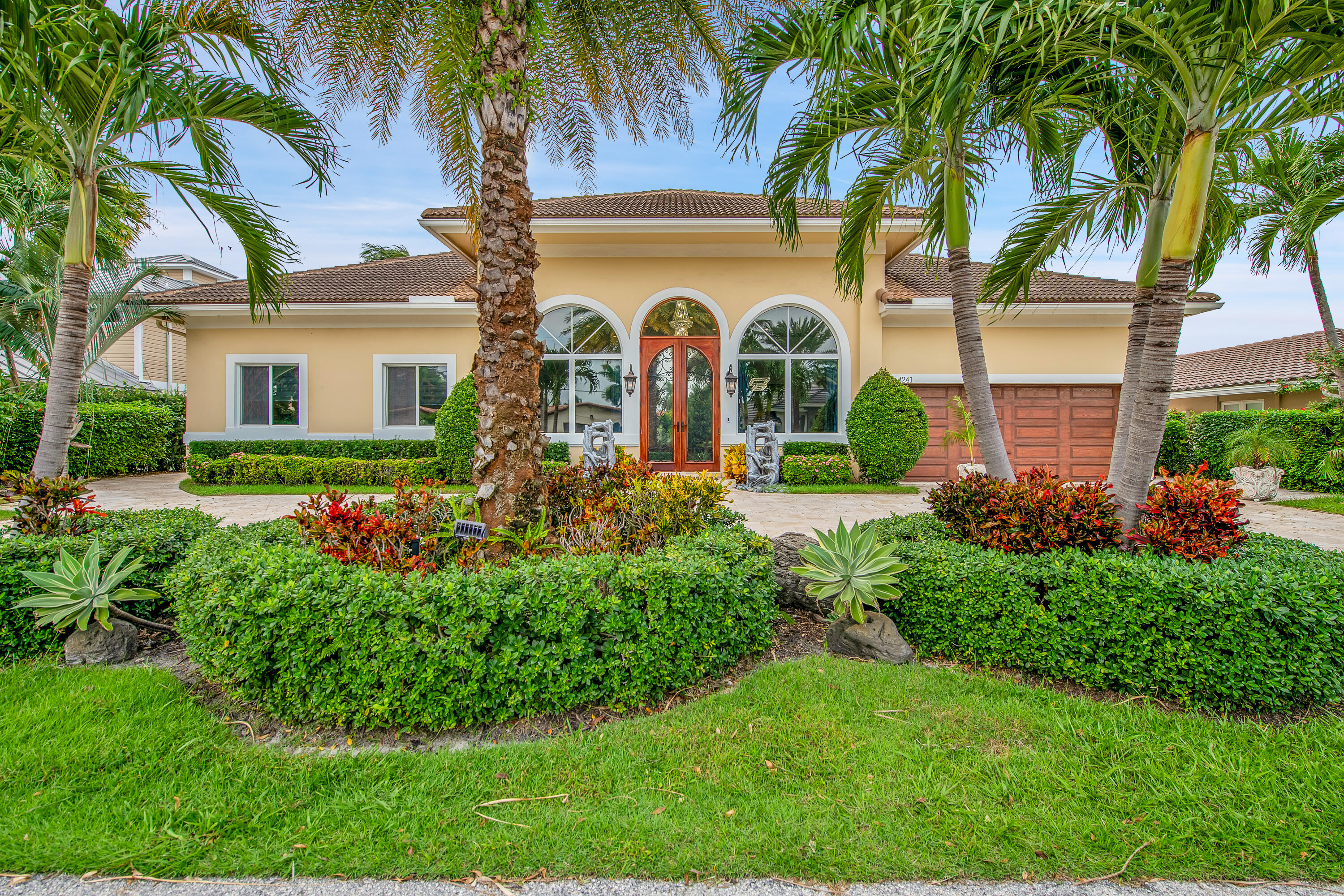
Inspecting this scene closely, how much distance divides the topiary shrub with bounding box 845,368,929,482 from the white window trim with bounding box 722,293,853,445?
0.90 meters

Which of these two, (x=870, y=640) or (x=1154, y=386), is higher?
(x=1154, y=386)

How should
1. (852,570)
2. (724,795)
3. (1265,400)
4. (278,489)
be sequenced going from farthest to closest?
(1265,400) < (278,489) < (852,570) < (724,795)

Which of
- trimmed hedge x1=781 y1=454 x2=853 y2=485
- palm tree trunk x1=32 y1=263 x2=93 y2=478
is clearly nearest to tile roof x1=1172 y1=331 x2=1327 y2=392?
trimmed hedge x1=781 y1=454 x2=853 y2=485

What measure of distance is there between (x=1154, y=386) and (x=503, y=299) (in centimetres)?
472

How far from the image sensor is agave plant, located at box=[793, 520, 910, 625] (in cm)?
365

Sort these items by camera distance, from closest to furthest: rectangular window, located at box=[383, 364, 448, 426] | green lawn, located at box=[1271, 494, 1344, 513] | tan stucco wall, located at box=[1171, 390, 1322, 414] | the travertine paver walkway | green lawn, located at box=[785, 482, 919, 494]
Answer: the travertine paver walkway
green lawn, located at box=[1271, 494, 1344, 513]
green lawn, located at box=[785, 482, 919, 494]
rectangular window, located at box=[383, 364, 448, 426]
tan stucco wall, located at box=[1171, 390, 1322, 414]

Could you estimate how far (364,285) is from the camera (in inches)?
571

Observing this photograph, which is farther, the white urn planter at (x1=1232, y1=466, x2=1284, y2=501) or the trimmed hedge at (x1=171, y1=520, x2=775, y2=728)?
the white urn planter at (x1=1232, y1=466, x2=1284, y2=501)

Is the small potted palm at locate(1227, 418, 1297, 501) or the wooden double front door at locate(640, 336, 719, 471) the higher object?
the wooden double front door at locate(640, 336, 719, 471)

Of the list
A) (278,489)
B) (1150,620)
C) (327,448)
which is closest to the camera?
(1150,620)

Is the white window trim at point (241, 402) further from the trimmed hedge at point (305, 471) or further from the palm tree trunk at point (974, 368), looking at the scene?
the palm tree trunk at point (974, 368)

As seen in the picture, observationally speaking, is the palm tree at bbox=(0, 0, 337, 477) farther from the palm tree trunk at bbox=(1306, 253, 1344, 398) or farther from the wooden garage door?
the palm tree trunk at bbox=(1306, 253, 1344, 398)

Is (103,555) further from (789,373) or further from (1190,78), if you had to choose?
(789,373)

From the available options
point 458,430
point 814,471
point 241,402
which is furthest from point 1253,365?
point 241,402
